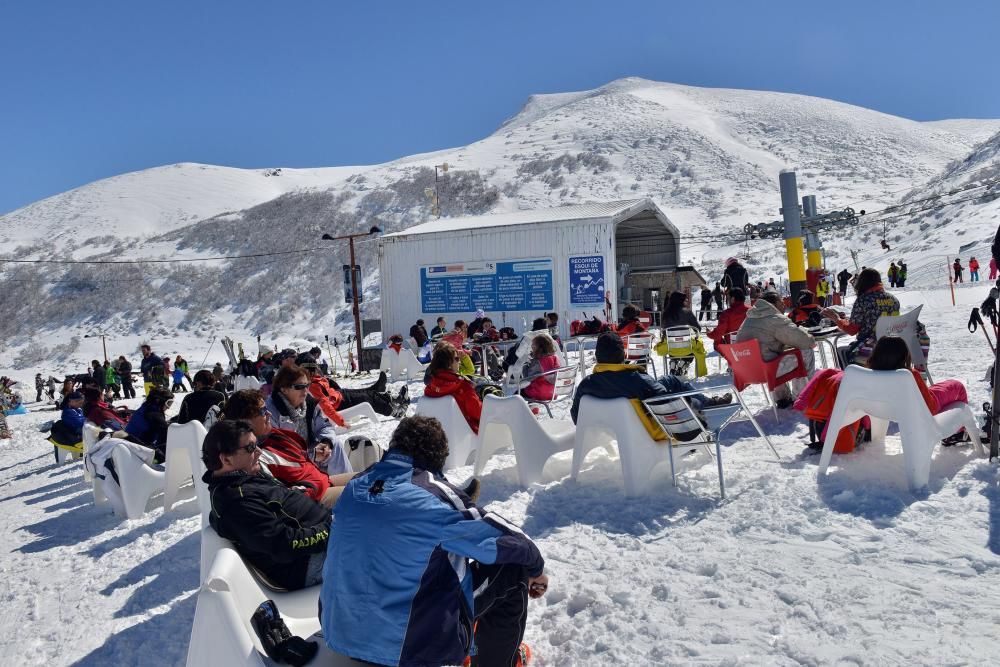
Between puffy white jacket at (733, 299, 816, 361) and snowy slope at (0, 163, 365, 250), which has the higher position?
snowy slope at (0, 163, 365, 250)

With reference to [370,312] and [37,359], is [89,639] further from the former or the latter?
[37,359]

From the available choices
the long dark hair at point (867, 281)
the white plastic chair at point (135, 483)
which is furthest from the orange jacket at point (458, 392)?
the long dark hair at point (867, 281)

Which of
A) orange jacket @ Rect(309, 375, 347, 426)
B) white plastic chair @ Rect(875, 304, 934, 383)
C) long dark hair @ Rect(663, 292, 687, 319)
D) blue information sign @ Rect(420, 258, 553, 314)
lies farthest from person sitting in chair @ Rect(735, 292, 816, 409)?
blue information sign @ Rect(420, 258, 553, 314)

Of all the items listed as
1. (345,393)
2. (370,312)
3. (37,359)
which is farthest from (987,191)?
(37,359)

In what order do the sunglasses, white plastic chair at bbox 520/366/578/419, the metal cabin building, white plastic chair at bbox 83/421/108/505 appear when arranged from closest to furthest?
the sunglasses < white plastic chair at bbox 83/421/108/505 < white plastic chair at bbox 520/366/578/419 < the metal cabin building

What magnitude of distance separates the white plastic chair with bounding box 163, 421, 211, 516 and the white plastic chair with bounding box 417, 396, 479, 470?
187 centimetres

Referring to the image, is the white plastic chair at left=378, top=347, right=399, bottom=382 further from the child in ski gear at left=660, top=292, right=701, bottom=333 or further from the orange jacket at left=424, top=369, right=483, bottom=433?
the orange jacket at left=424, top=369, right=483, bottom=433

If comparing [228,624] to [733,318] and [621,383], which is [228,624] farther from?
[733,318]

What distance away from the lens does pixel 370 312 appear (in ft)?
156

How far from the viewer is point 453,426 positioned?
6.57m

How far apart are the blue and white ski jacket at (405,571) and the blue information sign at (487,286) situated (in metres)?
18.5

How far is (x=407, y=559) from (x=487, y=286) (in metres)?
19.2

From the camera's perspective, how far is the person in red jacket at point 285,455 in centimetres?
392

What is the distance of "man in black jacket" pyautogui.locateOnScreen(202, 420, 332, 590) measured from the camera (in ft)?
9.95
